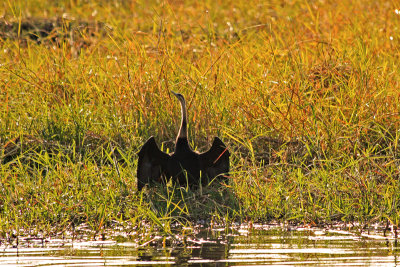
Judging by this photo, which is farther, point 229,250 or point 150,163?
point 150,163

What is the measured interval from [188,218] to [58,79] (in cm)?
265

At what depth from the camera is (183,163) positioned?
543 centimetres

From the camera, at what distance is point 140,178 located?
5.36 m

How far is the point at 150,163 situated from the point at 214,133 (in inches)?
47.1

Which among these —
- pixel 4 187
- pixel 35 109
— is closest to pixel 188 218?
pixel 4 187

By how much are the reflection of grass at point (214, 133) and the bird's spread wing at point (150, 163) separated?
0.12m

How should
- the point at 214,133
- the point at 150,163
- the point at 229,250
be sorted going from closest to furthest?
the point at 229,250
the point at 150,163
the point at 214,133

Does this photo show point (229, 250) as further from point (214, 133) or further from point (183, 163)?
point (214, 133)

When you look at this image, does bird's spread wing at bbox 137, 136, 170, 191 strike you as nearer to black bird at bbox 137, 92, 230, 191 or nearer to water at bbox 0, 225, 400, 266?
black bird at bbox 137, 92, 230, 191

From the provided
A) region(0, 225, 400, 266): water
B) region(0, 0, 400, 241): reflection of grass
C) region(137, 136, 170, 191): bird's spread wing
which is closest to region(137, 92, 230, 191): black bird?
region(137, 136, 170, 191): bird's spread wing

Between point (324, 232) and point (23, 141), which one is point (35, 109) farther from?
point (324, 232)

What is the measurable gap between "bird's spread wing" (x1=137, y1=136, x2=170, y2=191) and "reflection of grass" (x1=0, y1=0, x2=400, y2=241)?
0.38 ft

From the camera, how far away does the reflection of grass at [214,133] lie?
5.13 meters

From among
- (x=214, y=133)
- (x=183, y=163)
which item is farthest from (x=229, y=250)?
(x=214, y=133)
